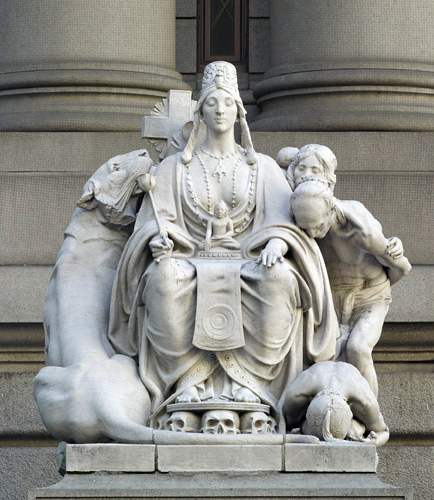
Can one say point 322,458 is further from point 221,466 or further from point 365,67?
point 365,67

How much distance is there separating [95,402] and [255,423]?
114 cm

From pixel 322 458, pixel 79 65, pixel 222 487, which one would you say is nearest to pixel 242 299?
pixel 322 458

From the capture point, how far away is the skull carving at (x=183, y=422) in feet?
45.2

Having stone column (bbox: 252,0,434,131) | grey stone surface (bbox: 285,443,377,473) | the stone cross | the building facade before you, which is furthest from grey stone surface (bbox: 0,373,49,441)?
grey stone surface (bbox: 285,443,377,473)

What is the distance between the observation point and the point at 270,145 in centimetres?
1869

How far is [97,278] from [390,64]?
5.19 metres

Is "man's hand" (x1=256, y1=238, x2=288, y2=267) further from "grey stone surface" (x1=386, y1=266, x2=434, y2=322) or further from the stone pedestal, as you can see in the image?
"grey stone surface" (x1=386, y1=266, x2=434, y2=322)

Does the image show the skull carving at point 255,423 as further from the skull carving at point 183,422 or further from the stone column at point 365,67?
the stone column at point 365,67

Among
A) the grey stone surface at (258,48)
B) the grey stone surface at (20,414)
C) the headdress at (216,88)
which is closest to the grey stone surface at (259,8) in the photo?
the grey stone surface at (258,48)

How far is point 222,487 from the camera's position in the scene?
43.4ft

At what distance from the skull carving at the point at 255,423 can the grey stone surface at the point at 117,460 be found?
0.77 meters

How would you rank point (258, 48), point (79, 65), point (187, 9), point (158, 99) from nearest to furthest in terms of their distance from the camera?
point (79, 65) < point (158, 99) < point (258, 48) < point (187, 9)

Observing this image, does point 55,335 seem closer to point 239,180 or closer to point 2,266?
point 239,180

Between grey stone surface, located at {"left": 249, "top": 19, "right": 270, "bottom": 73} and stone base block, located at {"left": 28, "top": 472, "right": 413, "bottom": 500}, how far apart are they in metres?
7.99
